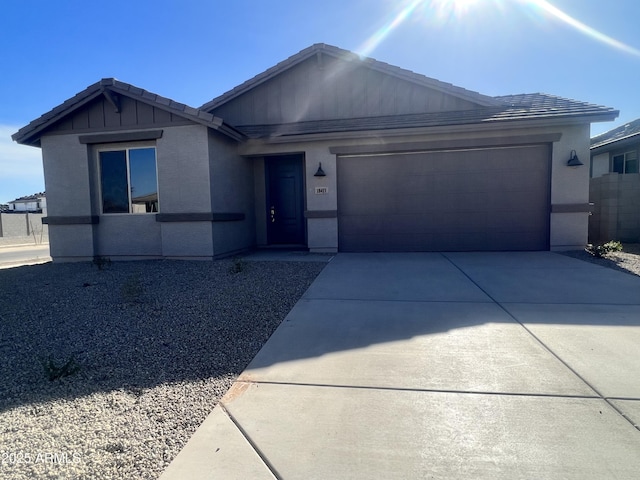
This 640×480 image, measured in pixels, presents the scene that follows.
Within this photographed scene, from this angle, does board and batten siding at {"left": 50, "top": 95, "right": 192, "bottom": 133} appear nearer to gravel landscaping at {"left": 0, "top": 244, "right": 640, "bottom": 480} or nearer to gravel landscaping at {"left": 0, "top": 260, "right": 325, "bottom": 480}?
gravel landscaping at {"left": 0, "top": 244, "right": 640, "bottom": 480}

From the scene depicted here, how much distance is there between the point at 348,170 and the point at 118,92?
6.01m

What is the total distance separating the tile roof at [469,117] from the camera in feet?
28.9

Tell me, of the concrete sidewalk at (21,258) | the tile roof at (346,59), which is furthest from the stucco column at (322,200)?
the concrete sidewalk at (21,258)

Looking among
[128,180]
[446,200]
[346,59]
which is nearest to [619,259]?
[446,200]

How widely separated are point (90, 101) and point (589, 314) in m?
11.1

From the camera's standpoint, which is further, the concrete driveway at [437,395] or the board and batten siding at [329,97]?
the board and batten siding at [329,97]

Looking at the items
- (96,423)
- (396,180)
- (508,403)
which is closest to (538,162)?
(396,180)

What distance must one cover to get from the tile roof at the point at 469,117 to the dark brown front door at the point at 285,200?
44.7 inches

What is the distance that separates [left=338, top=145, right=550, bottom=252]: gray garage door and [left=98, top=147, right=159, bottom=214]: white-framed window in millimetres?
4944

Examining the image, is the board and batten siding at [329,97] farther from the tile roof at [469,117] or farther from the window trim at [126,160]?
the window trim at [126,160]

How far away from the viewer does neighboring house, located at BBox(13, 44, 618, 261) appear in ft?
29.6

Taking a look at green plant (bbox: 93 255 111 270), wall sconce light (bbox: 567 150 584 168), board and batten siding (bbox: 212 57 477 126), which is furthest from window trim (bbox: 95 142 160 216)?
wall sconce light (bbox: 567 150 584 168)

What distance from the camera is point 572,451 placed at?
89.7 inches

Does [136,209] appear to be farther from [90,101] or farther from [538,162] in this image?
[538,162]
